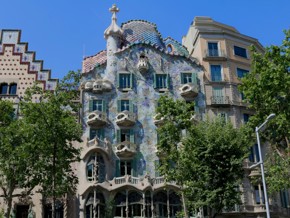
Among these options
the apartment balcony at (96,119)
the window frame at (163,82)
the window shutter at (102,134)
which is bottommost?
the window shutter at (102,134)

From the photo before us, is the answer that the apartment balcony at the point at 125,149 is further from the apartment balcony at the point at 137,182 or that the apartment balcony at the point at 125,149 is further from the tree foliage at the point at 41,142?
the tree foliage at the point at 41,142

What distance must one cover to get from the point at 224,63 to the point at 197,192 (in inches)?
679

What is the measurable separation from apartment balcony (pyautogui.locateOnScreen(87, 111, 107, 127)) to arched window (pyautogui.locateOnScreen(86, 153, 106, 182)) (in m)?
3.15

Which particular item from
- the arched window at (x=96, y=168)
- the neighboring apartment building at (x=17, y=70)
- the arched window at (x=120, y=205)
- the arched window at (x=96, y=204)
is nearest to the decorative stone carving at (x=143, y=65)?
the neighboring apartment building at (x=17, y=70)

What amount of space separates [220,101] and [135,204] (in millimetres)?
12874

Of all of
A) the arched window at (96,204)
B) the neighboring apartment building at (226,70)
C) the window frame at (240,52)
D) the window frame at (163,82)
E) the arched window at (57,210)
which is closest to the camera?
the arched window at (96,204)

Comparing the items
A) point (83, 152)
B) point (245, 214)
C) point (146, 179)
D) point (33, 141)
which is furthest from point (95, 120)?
point (245, 214)

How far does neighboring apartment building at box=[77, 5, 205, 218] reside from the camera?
34.8 metres

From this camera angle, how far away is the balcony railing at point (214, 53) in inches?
1650

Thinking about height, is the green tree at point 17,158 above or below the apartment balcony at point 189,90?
below

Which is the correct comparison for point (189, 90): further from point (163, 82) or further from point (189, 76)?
point (163, 82)

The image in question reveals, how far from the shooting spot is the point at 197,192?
28859 mm

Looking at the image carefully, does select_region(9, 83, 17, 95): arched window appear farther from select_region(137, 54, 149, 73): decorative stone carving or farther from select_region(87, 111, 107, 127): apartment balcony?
select_region(137, 54, 149, 73): decorative stone carving

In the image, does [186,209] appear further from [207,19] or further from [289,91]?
[207,19]
